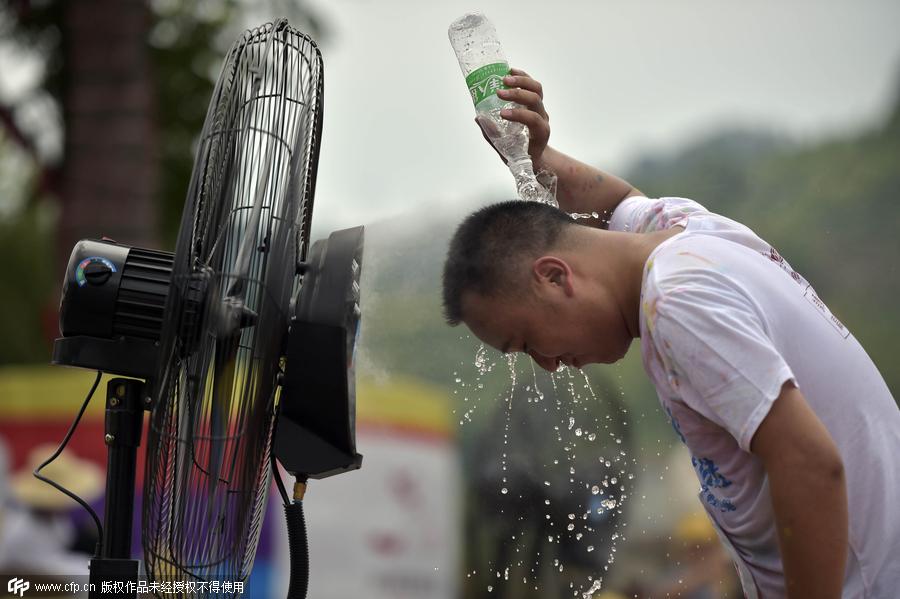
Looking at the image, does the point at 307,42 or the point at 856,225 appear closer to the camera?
the point at 307,42

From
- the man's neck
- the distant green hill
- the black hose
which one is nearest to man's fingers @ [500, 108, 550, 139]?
the man's neck

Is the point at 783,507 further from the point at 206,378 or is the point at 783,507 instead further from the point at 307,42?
the point at 307,42

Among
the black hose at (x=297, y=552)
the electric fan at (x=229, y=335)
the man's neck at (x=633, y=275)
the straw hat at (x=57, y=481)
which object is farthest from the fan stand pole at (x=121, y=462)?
the straw hat at (x=57, y=481)

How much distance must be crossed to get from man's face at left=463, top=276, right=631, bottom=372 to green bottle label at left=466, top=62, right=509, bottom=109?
55cm

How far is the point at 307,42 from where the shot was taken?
1777 millimetres

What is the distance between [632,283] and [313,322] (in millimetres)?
543

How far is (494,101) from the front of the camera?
2172 millimetres

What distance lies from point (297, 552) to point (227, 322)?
0.49 m

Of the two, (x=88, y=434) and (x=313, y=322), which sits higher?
(x=313, y=322)

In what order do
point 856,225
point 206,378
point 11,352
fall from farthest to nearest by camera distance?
point 856,225
point 11,352
point 206,378

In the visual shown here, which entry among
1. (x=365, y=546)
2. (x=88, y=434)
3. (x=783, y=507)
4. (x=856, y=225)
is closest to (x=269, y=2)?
(x=88, y=434)

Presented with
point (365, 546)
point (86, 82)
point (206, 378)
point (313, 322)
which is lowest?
point (365, 546)

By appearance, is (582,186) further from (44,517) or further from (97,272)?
(44,517)

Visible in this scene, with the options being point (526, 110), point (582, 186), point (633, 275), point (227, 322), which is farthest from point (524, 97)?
point (227, 322)
